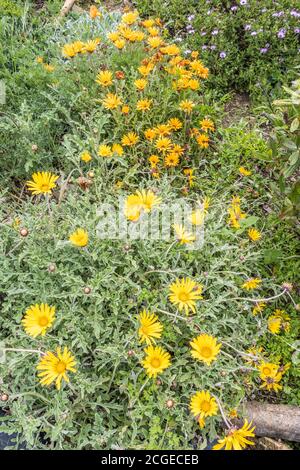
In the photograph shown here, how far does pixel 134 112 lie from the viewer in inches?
108

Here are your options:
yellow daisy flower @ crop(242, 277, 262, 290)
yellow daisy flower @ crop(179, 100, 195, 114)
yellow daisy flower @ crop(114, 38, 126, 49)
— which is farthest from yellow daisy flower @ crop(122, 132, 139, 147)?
yellow daisy flower @ crop(242, 277, 262, 290)

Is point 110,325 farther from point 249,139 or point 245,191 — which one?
point 249,139

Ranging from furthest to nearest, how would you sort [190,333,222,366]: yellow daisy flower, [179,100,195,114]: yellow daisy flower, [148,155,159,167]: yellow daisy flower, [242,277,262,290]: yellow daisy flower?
[179,100,195,114]: yellow daisy flower
[148,155,159,167]: yellow daisy flower
[242,277,262,290]: yellow daisy flower
[190,333,222,366]: yellow daisy flower

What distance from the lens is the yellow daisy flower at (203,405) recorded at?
→ 1.67 metres

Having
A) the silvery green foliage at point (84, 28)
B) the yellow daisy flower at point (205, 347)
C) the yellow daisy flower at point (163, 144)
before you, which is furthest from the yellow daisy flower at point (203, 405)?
the silvery green foliage at point (84, 28)

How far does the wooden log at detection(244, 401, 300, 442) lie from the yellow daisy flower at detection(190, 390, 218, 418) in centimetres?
40

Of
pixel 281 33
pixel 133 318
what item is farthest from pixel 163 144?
pixel 281 33

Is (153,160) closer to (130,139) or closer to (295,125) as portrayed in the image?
(130,139)

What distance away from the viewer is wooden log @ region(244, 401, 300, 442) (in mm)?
2023

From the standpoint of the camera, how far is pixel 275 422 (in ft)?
6.66

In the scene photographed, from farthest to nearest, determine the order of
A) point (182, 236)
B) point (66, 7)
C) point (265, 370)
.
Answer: point (66, 7) < point (265, 370) < point (182, 236)

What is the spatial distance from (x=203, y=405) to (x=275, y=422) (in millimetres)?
553

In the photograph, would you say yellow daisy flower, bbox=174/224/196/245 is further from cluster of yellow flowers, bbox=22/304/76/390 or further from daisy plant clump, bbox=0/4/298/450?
cluster of yellow flowers, bbox=22/304/76/390

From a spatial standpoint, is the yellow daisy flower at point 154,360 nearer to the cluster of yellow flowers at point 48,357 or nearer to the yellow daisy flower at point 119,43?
the cluster of yellow flowers at point 48,357
